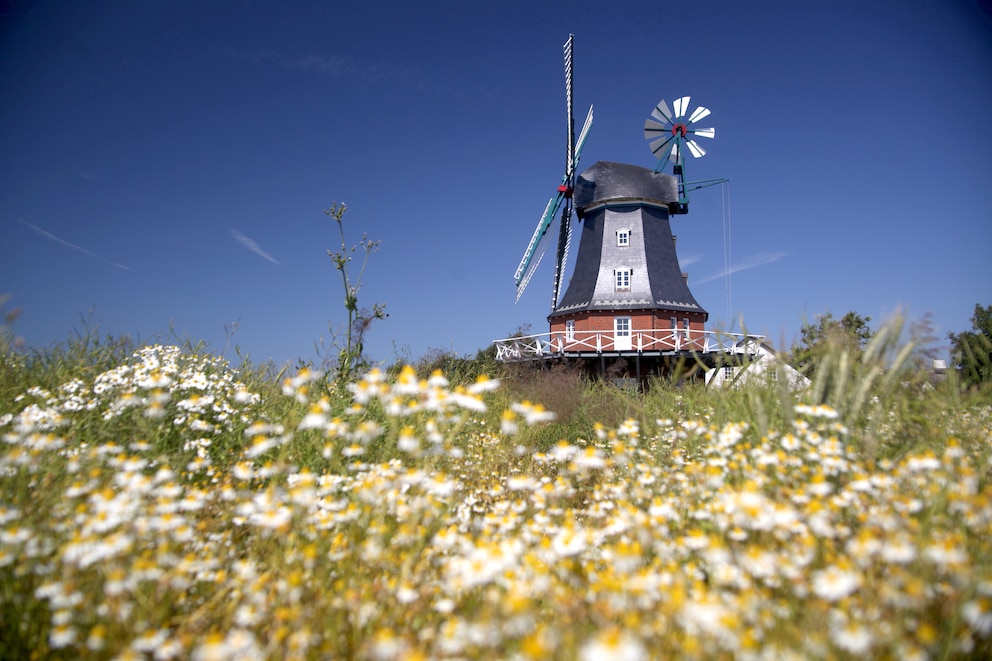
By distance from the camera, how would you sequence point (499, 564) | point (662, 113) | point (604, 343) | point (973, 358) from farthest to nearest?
point (662, 113)
point (604, 343)
point (973, 358)
point (499, 564)

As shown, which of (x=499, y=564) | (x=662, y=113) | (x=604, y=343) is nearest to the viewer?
(x=499, y=564)

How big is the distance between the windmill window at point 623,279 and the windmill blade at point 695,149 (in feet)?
24.8

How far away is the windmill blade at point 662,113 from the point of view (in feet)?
80.6

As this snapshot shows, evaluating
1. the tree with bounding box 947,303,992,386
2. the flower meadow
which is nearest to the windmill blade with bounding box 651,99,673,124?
the tree with bounding box 947,303,992,386

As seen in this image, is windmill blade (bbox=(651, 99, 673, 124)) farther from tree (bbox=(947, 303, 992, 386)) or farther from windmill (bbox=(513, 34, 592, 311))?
tree (bbox=(947, 303, 992, 386))

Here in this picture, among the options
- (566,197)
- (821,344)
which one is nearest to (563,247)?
(566,197)

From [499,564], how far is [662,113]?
1057 inches

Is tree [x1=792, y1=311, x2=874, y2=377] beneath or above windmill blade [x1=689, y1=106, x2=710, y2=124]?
beneath

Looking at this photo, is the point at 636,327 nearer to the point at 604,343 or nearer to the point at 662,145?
the point at 604,343

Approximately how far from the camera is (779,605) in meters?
1.76

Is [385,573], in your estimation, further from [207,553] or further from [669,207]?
[669,207]

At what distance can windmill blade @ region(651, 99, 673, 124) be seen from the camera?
2458cm

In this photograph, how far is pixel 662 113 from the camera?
81.0 ft

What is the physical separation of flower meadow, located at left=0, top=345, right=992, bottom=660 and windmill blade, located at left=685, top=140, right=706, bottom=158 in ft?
77.7
